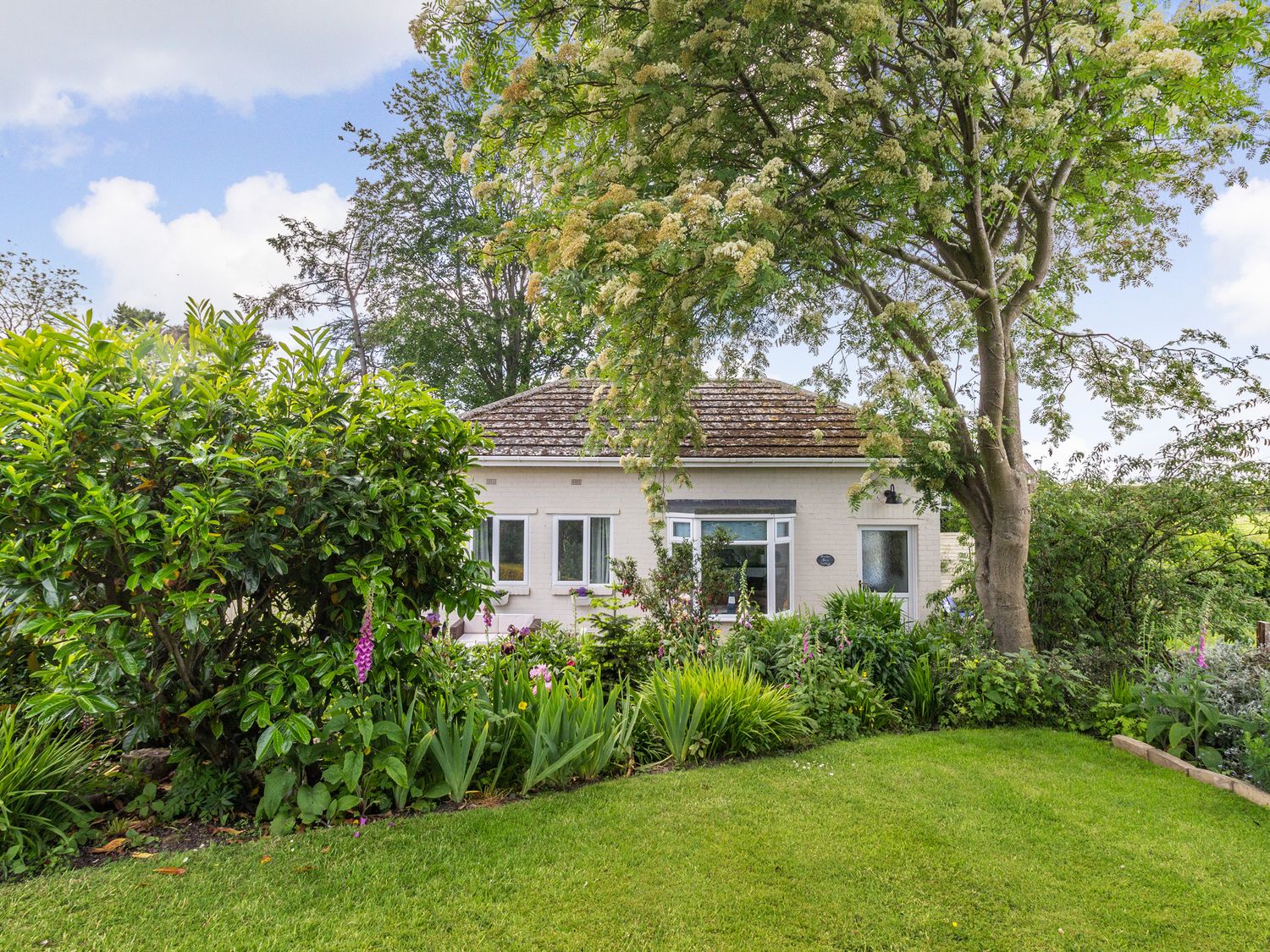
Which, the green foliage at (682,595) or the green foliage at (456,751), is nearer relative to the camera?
the green foliage at (456,751)

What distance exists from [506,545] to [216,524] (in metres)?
8.80

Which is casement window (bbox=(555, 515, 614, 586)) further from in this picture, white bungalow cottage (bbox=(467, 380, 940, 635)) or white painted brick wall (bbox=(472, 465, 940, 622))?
white painted brick wall (bbox=(472, 465, 940, 622))

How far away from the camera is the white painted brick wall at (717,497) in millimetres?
11938

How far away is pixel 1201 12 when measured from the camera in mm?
6449

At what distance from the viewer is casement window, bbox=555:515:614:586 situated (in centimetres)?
1219

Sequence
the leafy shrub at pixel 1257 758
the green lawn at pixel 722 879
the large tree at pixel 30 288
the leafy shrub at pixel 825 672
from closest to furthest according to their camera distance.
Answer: the green lawn at pixel 722 879, the leafy shrub at pixel 1257 758, the leafy shrub at pixel 825 672, the large tree at pixel 30 288

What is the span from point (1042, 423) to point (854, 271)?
478 centimetres

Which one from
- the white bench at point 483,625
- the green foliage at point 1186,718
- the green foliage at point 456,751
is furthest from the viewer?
the white bench at point 483,625

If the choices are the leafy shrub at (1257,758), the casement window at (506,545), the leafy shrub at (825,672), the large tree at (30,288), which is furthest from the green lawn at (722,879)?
the large tree at (30,288)

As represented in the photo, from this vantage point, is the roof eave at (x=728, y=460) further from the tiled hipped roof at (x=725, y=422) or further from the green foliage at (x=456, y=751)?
the green foliage at (x=456, y=751)

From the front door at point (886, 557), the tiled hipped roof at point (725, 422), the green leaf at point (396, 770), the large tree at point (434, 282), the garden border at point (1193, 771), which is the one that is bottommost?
the garden border at point (1193, 771)

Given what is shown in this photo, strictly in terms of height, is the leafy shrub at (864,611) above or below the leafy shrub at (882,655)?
above

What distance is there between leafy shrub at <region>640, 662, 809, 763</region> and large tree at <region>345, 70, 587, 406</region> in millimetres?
15710

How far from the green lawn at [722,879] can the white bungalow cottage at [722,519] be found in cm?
714
